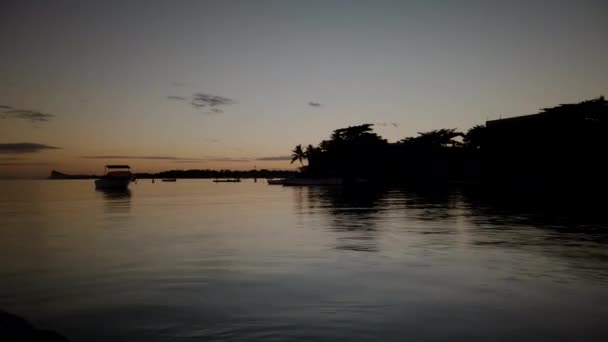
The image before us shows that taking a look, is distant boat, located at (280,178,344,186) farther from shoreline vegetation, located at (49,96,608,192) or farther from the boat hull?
the boat hull

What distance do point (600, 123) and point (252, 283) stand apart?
61.7 metres

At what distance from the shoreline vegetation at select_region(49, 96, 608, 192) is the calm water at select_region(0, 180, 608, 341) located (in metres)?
43.8

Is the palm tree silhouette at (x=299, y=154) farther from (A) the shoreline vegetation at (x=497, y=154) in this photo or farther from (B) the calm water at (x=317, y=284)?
(B) the calm water at (x=317, y=284)

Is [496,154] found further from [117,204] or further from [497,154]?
[117,204]

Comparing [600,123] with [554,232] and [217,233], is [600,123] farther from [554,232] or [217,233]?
[217,233]

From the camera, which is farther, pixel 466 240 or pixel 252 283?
pixel 466 240

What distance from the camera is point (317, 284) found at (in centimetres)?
1197

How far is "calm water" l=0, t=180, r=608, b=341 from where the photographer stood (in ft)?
27.3

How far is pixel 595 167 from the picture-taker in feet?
194

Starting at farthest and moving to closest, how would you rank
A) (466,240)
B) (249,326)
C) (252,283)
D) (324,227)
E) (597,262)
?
(324,227)
(466,240)
(597,262)
(252,283)
(249,326)

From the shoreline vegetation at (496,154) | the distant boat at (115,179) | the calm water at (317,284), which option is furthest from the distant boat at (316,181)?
the calm water at (317,284)

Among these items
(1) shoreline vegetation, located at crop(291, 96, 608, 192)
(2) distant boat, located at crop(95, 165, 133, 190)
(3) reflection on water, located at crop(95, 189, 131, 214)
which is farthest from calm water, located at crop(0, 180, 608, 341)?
(2) distant boat, located at crop(95, 165, 133, 190)

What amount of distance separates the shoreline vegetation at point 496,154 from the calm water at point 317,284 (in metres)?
43.8

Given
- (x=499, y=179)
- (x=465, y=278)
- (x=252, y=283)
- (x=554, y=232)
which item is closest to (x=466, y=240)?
(x=554, y=232)
